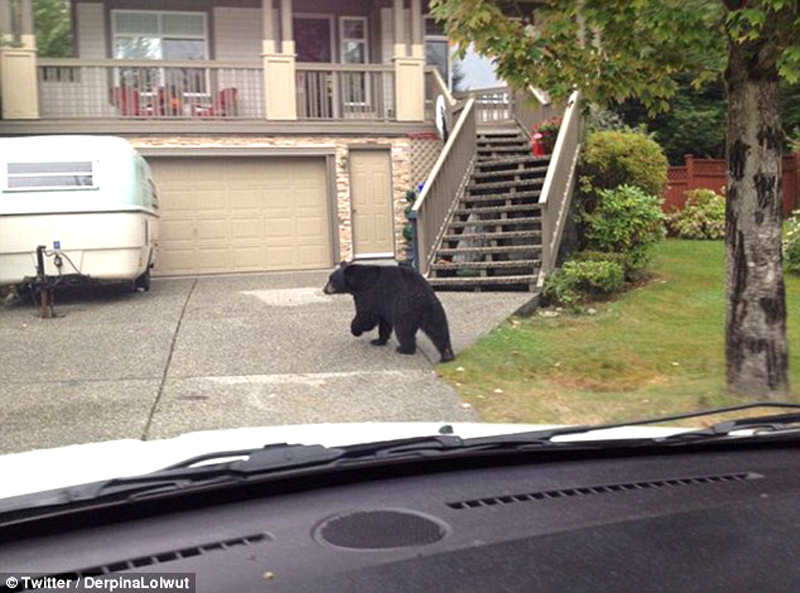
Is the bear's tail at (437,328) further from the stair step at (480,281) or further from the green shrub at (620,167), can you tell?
the green shrub at (620,167)

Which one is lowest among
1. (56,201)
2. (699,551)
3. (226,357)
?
(226,357)

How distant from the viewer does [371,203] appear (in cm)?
1630

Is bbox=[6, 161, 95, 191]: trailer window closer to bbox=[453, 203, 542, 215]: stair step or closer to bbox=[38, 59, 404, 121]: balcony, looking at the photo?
bbox=[38, 59, 404, 121]: balcony

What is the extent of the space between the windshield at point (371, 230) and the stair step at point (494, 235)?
4 cm

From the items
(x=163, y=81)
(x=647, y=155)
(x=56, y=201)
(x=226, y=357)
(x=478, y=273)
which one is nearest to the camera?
(x=226, y=357)

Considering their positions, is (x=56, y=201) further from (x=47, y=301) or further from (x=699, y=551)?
(x=699, y=551)

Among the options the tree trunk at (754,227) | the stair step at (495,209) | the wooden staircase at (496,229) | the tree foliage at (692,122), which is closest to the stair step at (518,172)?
the wooden staircase at (496,229)

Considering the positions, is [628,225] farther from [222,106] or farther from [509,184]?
[222,106]

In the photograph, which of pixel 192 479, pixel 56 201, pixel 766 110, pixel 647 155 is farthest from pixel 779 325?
pixel 56 201

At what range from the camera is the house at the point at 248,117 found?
1482cm

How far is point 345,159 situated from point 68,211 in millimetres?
6184

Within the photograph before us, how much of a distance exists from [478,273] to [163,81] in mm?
7066

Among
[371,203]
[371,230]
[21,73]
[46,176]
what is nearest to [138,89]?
[21,73]

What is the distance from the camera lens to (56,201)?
35.8ft
